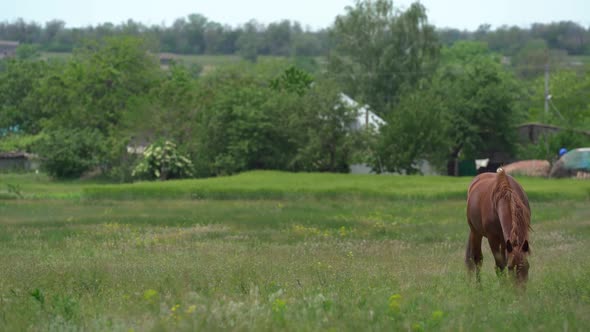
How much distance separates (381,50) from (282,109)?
2942 centimetres

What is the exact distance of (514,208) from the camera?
1209cm

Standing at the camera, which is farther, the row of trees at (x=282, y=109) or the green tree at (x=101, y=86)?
the green tree at (x=101, y=86)

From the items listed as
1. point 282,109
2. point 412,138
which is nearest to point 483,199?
point 412,138

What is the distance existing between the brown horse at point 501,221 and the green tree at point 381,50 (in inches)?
2896

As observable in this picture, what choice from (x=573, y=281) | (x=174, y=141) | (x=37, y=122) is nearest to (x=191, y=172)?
(x=174, y=141)

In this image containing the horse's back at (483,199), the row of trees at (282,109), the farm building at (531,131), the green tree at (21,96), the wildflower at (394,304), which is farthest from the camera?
the green tree at (21,96)

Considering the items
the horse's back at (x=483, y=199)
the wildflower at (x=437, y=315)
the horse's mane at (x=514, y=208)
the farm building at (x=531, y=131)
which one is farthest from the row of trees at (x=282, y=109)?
the wildflower at (x=437, y=315)

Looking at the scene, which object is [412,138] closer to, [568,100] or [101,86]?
[101,86]

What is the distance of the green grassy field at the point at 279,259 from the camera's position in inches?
346

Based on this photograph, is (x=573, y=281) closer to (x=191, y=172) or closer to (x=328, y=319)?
(x=328, y=319)

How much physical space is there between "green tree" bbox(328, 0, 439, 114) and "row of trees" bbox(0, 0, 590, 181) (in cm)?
11

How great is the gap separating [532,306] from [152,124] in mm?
62038

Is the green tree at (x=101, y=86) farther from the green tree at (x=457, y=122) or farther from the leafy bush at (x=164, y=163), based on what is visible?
the green tree at (x=457, y=122)

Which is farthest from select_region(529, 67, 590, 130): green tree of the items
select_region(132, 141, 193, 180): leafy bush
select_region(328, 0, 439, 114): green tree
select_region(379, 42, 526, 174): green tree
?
select_region(132, 141, 193, 180): leafy bush
